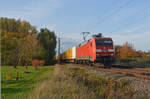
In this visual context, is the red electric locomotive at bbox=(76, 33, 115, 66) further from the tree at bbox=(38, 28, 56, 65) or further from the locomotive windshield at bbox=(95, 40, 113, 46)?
the tree at bbox=(38, 28, 56, 65)

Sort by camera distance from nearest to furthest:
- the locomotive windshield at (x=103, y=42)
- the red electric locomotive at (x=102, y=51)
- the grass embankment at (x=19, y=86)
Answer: the grass embankment at (x=19, y=86) < the red electric locomotive at (x=102, y=51) < the locomotive windshield at (x=103, y=42)

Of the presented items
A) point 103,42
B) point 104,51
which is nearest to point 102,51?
point 104,51

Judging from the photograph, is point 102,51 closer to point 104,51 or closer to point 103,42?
point 104,51

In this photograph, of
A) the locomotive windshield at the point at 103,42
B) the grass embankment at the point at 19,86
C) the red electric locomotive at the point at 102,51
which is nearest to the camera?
the grass embankment at the point at 19,86

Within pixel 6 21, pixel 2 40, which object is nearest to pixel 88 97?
pixel 2 40

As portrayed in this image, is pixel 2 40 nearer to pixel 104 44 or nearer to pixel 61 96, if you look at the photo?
pixel 104 44

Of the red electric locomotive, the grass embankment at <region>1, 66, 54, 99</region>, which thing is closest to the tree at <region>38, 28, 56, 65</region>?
the red electric locomotive

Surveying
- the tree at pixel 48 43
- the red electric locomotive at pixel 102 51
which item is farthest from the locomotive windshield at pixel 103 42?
the tree at pixel 48 43

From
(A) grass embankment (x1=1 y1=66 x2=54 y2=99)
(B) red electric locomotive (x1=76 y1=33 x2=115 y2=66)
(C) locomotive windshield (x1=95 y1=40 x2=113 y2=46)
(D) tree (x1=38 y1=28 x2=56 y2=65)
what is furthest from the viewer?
(D) tree (x1=38 y1=28 x2=56 y2=65)

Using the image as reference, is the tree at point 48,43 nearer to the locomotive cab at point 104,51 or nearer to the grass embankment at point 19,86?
the locomotive cab at point 104,51

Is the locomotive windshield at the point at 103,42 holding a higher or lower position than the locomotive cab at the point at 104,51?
higher

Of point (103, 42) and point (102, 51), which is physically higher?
point (103, 42)

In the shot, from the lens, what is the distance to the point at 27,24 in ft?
156

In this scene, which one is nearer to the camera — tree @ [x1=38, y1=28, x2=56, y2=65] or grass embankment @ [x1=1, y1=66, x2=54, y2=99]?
grass embankment @ [x1=1, y1=66, x2=54, y2=99]
